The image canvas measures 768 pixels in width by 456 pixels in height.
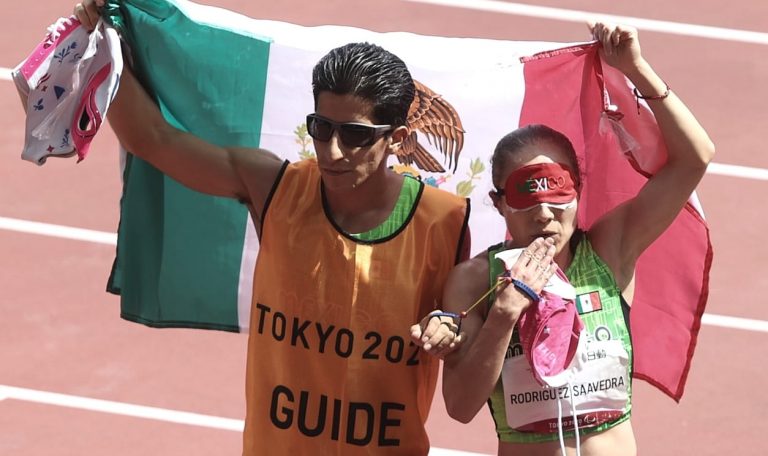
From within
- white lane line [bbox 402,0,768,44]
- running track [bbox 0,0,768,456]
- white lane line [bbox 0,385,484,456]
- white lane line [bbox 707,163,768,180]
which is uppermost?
white lane line [bbox 402,0,768,44]

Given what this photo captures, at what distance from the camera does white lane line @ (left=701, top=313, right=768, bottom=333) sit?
9.27 m

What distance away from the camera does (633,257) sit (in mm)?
5121

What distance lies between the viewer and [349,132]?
192 inches

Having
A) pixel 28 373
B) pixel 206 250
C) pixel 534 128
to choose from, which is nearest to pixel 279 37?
pixel 206 250

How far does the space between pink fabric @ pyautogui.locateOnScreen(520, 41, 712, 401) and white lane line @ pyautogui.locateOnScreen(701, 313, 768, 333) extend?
3.64 metres

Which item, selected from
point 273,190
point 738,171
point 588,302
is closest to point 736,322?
point 738,171

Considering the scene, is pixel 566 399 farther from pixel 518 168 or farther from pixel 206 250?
pixel 206 250

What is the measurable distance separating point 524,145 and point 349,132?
57 cm

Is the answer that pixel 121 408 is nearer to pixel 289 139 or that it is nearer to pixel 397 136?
pixel 289 139

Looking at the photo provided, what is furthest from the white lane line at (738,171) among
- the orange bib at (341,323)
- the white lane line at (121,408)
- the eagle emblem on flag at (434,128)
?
the orange bib at (341,323)

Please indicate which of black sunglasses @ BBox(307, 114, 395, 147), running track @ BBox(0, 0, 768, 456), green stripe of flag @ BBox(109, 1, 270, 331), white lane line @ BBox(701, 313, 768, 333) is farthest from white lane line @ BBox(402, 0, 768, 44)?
black sunglasses @ BBox(307, 114, 395, 147)

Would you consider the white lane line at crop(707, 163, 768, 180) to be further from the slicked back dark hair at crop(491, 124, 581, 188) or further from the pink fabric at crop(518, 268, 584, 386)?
the pink fabric at crop(518, 268, 584, 386)

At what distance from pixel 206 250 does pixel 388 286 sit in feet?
3.70

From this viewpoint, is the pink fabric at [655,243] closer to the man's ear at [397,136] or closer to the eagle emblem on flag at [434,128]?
the eagle emblem on flag at [434,128]
